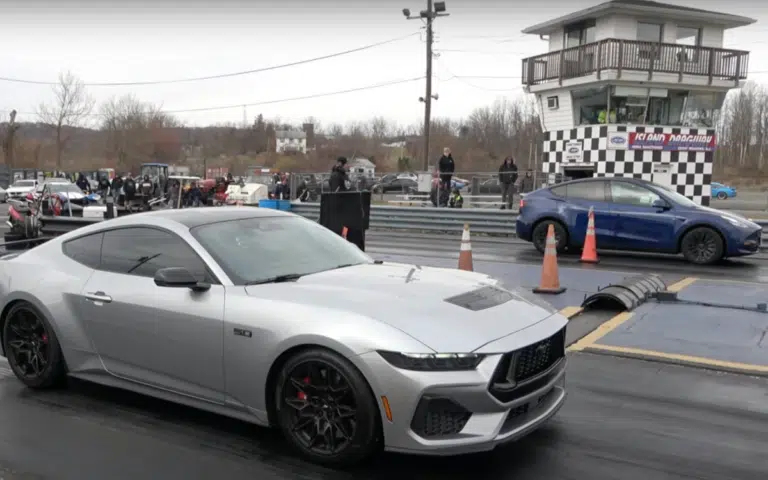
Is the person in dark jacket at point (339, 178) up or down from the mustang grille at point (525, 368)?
up

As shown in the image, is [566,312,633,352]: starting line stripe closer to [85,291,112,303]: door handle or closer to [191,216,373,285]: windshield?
[191,216,373,285]: windshield

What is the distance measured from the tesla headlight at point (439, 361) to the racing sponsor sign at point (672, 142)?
22.3m

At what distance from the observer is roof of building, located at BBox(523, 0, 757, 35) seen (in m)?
24.0

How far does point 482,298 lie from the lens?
13.3 feet

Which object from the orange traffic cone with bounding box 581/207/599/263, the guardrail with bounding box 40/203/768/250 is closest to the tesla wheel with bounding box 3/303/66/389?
the orange traffic cone with bounding box 581/207/599/263

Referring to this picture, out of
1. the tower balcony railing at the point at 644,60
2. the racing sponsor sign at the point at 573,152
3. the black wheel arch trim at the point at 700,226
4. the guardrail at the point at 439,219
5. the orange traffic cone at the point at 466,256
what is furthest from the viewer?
the racing sponsor sign at the point at 573,152

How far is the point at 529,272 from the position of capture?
431 inches

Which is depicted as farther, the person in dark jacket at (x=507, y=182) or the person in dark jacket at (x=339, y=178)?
the person in dark jacket at (x=507, y=182)

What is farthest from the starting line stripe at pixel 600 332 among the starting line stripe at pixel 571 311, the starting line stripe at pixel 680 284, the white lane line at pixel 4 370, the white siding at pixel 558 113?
the white siding at pixel 558 113

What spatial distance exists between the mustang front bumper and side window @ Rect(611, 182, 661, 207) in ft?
32.2

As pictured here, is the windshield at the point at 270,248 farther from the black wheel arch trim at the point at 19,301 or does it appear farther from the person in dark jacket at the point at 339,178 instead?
the person in dark jacket at the point at 339,178

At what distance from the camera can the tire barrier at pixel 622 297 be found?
7.63 m

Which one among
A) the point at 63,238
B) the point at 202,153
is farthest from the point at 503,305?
the point at 202,153

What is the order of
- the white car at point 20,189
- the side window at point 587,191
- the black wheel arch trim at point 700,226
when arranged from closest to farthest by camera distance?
the black wheel arch trim at point 700,226
the side window at point 587,191
the white car at point 20,189
